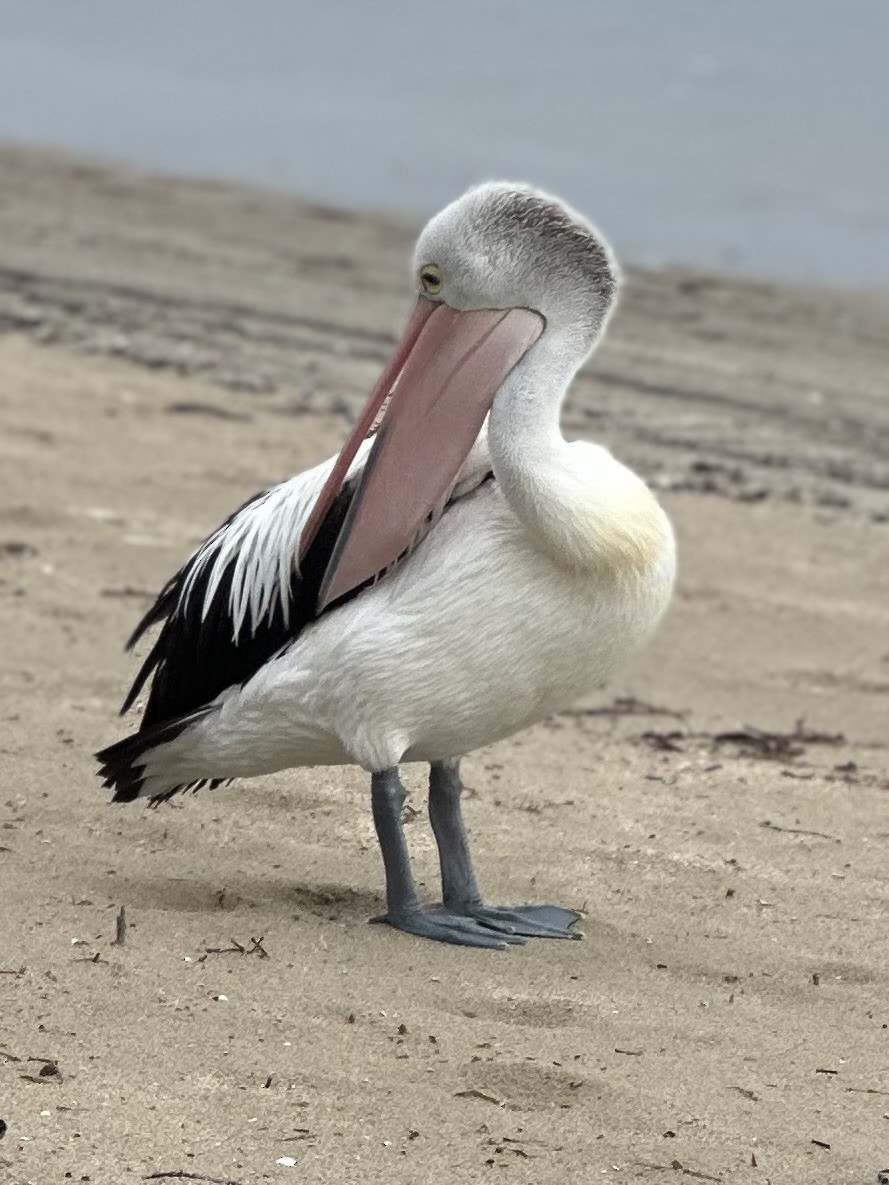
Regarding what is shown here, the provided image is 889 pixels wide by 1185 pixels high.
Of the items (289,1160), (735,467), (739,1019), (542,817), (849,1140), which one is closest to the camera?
(289,1160)

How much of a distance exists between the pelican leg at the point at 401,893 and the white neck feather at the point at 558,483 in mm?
564

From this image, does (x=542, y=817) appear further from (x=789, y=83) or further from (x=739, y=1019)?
(x=789, y=83)

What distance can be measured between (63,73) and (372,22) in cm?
770

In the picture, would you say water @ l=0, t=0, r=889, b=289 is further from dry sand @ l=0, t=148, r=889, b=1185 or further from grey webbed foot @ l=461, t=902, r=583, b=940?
grey webbed foot @ l=461, t=902, r=583, b=940

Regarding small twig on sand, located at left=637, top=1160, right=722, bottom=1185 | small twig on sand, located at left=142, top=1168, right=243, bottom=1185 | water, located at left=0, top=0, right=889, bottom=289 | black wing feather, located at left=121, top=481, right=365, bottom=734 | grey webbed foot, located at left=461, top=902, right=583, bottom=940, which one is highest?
water, located at left=0, top=0, right=889, bottom=289

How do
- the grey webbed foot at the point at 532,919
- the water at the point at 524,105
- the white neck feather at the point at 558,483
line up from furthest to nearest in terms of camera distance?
the water at the point at 524,105 < the grey webbed foot at the point at 532,919 < the white neck feather at the point at 558,483

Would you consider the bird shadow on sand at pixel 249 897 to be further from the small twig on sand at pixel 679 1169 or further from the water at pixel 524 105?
the water at pixel 524 105

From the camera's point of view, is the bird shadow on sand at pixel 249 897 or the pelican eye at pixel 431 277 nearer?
the pelican eye at pixel 431 277

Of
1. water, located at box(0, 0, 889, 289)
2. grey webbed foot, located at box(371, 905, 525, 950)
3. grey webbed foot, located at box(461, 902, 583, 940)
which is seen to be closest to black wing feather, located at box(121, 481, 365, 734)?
grey webbed foot, located at box(371, 905, 525, 950)

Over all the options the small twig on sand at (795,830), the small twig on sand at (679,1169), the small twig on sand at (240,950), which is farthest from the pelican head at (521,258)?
the small twig on sand at (679,1169)

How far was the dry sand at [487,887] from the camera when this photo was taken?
117 inches

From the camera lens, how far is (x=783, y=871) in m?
4.27

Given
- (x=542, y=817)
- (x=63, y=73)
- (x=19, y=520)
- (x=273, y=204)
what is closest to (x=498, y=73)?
(x=63, y=73)

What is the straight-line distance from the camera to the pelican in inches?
142
